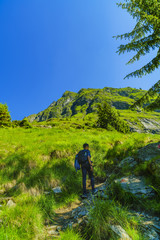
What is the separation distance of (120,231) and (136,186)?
1.94m

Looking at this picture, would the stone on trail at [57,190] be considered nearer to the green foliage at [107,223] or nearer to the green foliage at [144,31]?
the green foliage at [107,223]

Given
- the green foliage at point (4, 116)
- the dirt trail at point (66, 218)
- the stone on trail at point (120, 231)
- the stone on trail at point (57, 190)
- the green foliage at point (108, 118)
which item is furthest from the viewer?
the green foliage at point (108, 118)

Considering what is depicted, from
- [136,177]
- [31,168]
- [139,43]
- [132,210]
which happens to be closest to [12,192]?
[31,168]

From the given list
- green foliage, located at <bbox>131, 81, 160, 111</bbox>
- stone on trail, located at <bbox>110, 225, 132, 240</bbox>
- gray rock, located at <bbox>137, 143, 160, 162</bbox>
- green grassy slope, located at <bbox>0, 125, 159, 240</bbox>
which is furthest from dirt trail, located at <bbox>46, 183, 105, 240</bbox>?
green foliage, located at <bbox>131, 81, 160, 111</bbox>

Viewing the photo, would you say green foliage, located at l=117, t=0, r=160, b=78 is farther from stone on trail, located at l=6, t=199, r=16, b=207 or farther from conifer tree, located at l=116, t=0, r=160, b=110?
stone on trail, located at l=6, t=199, r=16, b=207

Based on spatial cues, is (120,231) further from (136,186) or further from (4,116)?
(4,116)

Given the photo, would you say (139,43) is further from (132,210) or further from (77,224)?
(77,224)

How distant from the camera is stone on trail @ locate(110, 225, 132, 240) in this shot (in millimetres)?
2272

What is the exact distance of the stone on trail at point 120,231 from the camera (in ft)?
7.45

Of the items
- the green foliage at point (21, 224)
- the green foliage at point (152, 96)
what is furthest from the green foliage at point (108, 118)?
the green foliage at point (21, 224)

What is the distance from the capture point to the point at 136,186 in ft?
13.1

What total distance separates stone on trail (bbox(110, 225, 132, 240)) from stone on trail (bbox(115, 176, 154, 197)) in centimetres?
156

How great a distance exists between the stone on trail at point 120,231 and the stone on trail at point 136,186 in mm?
→ 1562

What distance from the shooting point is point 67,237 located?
244cm
